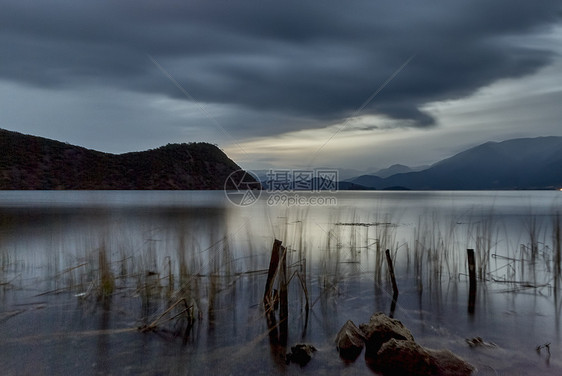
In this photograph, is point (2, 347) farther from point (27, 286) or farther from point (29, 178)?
point (29, 178)

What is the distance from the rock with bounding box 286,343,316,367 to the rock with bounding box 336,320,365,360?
446 mm

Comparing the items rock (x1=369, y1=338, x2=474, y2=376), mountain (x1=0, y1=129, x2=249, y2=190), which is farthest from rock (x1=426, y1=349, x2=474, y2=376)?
mountain (x1=0, y1=129, x2=249, y2=190)

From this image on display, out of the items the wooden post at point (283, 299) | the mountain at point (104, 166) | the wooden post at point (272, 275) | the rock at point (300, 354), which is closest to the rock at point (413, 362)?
→ the rock at point (300, 354)

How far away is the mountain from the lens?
3984 inches

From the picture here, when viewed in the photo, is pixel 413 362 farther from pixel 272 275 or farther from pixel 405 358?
pixel 272 275

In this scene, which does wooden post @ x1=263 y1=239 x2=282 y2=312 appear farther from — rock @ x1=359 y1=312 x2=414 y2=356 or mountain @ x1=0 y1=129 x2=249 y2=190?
mountain @ x1=0 y1=129 x2=249 y2=190

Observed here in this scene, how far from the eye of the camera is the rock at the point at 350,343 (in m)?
5.20

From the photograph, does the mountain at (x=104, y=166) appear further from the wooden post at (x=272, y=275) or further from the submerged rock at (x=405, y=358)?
the submerged rock at (x=405, y=358)

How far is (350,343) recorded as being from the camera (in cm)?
525

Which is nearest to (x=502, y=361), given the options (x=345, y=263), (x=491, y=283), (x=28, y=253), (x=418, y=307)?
(x=418, y=307)

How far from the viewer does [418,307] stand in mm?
7465

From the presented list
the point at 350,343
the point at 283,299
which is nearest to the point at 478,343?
the point at 350,343

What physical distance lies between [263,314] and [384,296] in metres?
3.02

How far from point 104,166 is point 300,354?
137603mm
